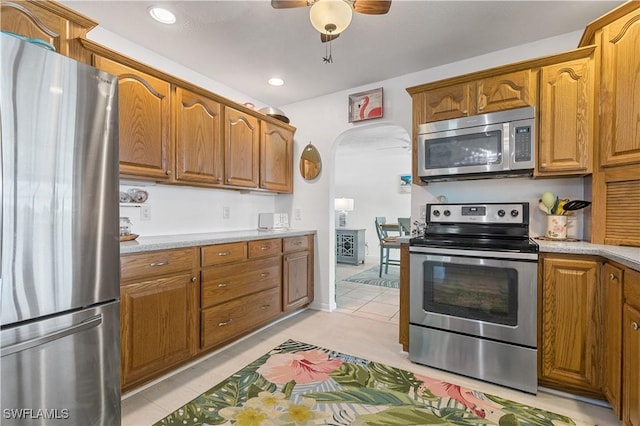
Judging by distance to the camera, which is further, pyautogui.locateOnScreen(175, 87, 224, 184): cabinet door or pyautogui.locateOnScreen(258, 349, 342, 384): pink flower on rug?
pyautogui.locateOnScreen(175, 87, 224, 184): cabinet door

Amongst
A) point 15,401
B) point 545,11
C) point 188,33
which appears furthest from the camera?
point 188,33

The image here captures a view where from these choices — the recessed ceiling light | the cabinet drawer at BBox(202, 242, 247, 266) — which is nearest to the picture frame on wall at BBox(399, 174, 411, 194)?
the cabinet drawer at BBox(202, 242, 247, 266)

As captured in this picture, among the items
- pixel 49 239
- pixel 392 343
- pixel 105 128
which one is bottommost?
pixel 392 343

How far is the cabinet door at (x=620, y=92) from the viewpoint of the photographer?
1.76m

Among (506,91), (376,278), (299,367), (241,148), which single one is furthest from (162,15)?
(376,278)

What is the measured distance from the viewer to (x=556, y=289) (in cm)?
181

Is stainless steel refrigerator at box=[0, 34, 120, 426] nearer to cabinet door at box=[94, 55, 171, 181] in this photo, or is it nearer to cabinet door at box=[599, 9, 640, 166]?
cabinet door at box=[94, 55, 171, 181]

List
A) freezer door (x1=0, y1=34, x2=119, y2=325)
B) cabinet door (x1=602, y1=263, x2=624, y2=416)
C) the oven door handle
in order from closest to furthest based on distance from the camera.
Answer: freezer door (x1=0, y1=34, x2=119, y2=325)
cabinet door (x1=602, y1=263, x2=624, y2=416)
the oven door handle

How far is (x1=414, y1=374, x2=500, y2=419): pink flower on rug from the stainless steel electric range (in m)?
0.17

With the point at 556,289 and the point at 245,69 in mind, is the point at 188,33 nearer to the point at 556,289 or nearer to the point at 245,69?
the point at 245,69

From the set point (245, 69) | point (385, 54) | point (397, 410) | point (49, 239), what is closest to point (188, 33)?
point (245, 69)

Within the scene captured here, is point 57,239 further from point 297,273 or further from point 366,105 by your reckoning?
point 366,105

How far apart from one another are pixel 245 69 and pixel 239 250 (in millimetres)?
1738

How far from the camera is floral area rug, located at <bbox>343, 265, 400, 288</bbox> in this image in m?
4.61
